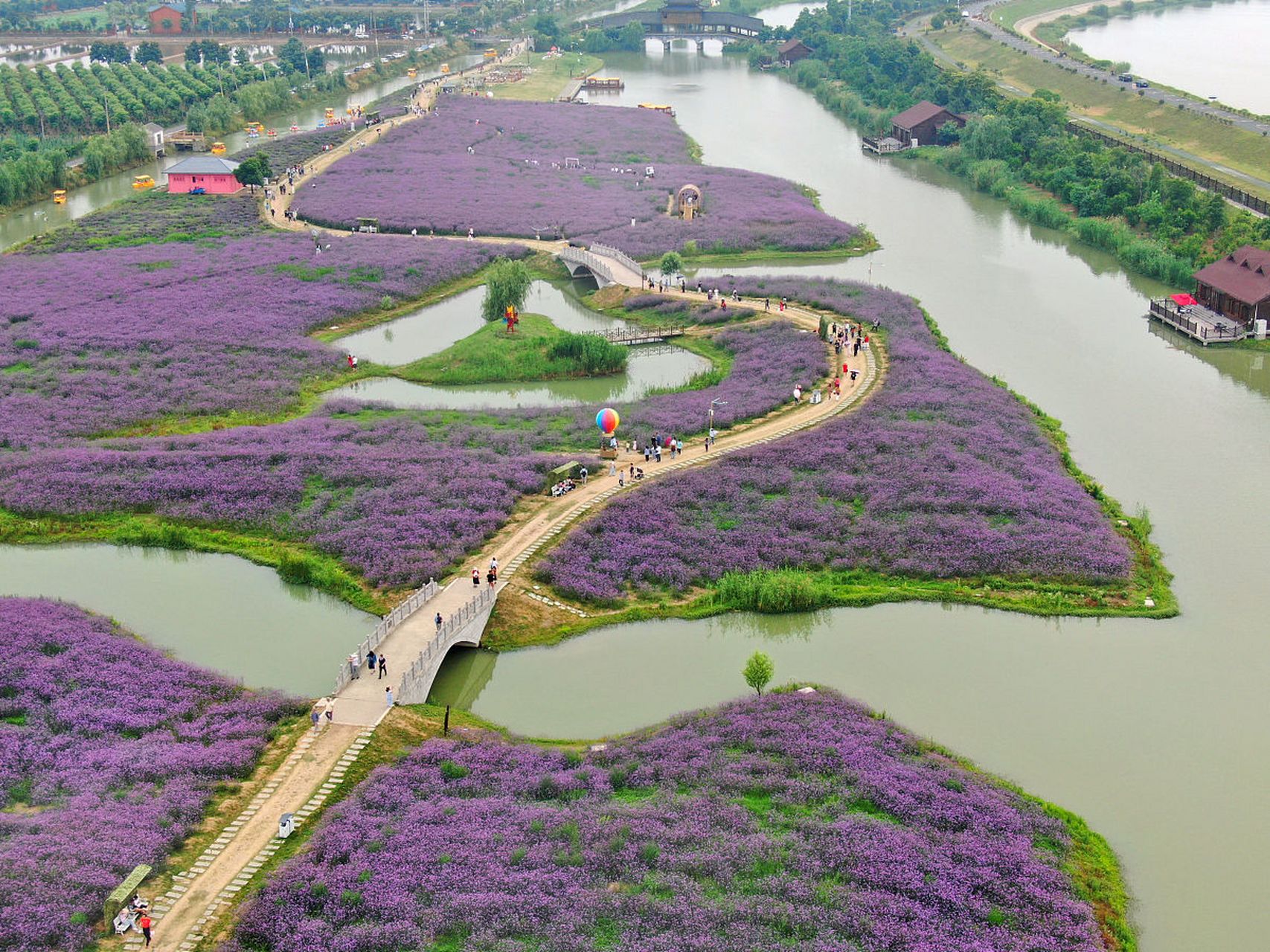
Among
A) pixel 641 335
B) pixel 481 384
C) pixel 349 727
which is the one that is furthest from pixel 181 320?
pixel 349 727

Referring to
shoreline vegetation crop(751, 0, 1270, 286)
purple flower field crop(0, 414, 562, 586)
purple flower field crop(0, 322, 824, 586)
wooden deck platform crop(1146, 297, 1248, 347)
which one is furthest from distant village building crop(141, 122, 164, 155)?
wooden deck platform crop(1146, 297, 1248, 347)

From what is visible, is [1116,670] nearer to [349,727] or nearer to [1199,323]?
[349,727]

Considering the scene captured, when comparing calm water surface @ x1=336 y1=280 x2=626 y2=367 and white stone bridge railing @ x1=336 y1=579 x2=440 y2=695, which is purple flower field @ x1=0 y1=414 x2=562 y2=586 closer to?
white stone bridge railing @ x1=336 y1=579 x2=440 y2=695

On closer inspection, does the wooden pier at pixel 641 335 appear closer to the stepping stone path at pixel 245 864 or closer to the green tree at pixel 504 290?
the green tree at pixel 504 290

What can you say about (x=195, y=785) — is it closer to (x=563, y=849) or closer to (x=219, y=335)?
(x=563, y=849)

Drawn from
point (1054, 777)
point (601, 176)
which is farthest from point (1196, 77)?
point (1054, 777)

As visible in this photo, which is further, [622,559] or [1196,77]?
[1196,77]
